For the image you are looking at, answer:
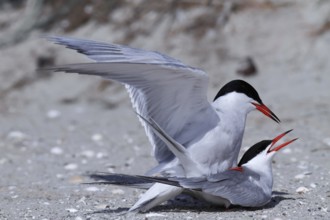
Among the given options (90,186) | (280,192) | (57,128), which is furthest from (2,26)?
(280,192)

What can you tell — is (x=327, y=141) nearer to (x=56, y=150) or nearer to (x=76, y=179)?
(x=76, y=179)

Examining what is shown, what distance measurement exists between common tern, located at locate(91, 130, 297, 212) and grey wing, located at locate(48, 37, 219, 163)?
261 millimetres

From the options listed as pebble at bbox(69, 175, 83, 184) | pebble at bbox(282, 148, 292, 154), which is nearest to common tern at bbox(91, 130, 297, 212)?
pebble at bbox(69, 175, 83, 184)

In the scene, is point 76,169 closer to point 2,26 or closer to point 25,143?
point 25,143

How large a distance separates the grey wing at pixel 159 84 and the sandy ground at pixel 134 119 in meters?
0.43

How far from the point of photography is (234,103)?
4.75m

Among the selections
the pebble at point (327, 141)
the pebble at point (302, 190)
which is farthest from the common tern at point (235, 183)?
the pebble at point (327, 141)

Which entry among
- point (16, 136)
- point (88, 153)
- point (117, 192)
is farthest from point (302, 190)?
point (16, 136)

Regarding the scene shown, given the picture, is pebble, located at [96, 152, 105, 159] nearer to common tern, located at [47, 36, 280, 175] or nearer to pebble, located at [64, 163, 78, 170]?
pebble, located at [64, 163, 78, 170]

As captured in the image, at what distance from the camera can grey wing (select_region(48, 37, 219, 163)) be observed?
4.23 meters

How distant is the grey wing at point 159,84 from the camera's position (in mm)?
4227

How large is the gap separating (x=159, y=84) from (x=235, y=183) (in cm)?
64

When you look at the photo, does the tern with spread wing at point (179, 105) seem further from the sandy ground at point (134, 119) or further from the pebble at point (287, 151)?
the pebble at point (287, 151)

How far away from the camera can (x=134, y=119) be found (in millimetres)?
7848
